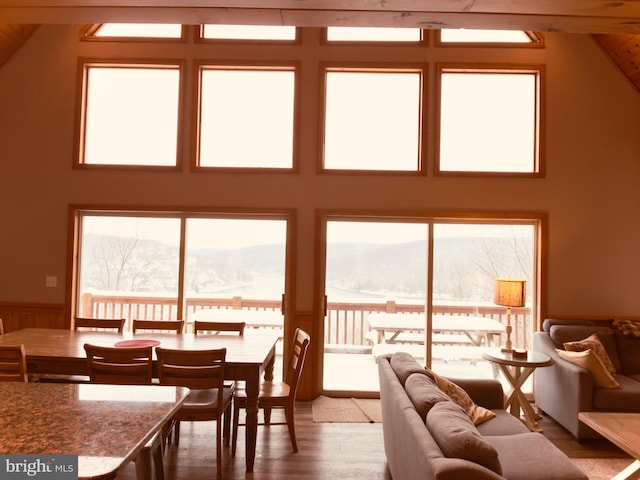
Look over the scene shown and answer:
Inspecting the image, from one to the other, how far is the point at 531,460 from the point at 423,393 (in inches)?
27.1

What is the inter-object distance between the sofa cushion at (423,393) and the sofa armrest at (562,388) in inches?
68.2

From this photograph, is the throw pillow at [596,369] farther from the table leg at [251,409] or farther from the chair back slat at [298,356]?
the table leg at [251,409]

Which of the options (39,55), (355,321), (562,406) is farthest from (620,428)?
(39,55)

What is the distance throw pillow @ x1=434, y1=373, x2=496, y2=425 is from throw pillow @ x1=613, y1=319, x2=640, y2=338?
2.25 meters

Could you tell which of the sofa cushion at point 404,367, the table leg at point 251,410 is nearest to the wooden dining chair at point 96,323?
the table leg at point 251,410

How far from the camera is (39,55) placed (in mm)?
5148

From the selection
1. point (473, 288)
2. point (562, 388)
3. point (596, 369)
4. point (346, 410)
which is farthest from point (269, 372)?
point (596, 369)

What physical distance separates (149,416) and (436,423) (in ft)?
4.34

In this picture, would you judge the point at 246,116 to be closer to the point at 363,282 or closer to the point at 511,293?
the point at 363,282

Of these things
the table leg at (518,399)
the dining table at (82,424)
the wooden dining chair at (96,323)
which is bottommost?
the table leg at (518,399)

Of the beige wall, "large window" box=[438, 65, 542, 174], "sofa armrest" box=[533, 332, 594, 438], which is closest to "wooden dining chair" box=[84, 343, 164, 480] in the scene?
the beige wall

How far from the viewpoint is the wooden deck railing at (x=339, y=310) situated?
16.5 feet

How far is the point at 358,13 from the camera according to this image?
118 inches

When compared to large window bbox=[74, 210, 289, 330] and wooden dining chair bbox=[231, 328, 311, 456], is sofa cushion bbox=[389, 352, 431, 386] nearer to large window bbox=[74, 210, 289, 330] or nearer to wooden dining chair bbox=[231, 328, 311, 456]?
wooden dining chair bbox=[231, 328, 311, 456]
